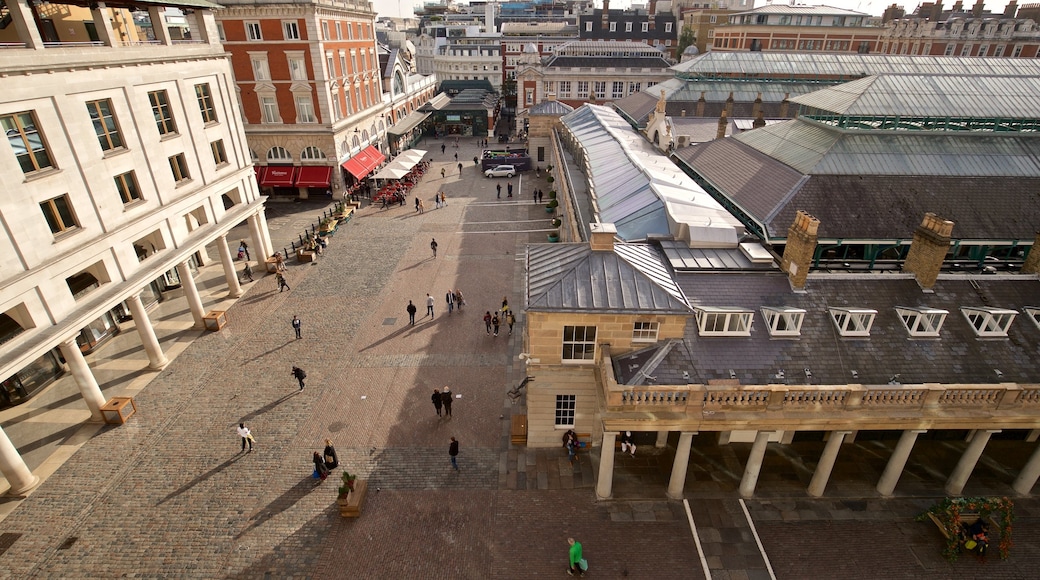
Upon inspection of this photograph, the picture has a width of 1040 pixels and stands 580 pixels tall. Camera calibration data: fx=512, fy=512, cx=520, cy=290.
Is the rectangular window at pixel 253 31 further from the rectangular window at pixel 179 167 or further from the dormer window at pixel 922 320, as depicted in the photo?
the dormer window at pixel 922 320

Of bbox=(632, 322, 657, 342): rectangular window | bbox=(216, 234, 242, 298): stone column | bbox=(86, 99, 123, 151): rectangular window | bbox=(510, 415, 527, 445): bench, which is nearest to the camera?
bbox=(632, 322, 657, 342): rectangular window

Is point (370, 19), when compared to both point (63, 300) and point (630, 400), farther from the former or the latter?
point (630, 400)

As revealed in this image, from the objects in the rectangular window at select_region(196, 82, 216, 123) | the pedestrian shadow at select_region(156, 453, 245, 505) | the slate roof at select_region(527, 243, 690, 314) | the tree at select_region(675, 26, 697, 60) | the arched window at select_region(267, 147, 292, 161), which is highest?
the tree at select_region(675, 26, 697, 60)

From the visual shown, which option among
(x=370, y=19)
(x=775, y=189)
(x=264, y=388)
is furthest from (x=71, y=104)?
(x=370, y=19)

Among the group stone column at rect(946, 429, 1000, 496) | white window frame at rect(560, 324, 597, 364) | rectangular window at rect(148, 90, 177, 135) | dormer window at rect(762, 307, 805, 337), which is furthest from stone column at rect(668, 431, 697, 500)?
rectangular window at rect(148, 90, 177, 135)

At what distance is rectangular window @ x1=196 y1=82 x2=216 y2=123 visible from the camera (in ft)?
93.6

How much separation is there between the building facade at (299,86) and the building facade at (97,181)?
15378 mm

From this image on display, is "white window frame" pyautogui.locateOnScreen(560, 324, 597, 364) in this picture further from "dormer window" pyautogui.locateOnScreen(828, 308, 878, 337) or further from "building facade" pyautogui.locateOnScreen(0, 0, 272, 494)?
"building facade" pyautogui.locateOnScreen(0, 0, 272, 494)

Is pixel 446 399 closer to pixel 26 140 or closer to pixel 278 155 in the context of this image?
pixel 26 140

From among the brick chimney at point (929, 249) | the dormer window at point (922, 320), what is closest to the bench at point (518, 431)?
the dormer window at point (922, 320)

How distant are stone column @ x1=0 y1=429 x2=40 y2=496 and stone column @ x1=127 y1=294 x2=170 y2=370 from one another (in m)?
6.81

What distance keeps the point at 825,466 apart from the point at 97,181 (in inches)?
1189

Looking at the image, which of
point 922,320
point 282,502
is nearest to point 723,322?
point 922,320

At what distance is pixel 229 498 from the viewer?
18422 millimetres
